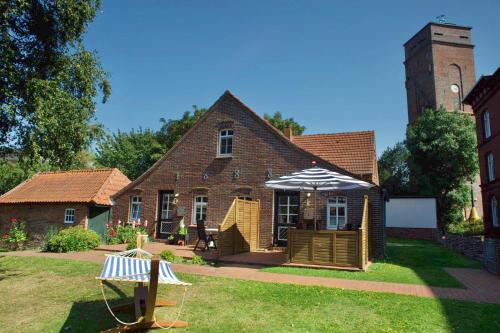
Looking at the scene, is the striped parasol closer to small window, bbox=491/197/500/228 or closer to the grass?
the grass

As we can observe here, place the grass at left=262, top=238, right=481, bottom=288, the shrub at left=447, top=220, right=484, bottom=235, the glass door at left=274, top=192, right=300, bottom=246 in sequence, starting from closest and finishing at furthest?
the grass at left=262, top=238, right=481, bottom=288 < the glass door at left=274, top=192, right=300, bottom=246 < the shrub at left=447, top=220, right=484, bottom=235

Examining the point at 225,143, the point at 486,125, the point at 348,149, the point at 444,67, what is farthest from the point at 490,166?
the point at 444,67

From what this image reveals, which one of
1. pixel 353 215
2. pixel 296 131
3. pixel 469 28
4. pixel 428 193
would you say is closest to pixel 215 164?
pixel 353 215

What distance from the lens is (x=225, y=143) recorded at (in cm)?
1772

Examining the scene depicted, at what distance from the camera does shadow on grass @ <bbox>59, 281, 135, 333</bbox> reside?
234 inches

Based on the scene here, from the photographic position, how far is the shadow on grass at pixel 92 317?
A: 5941 mm

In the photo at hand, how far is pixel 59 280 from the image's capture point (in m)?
9.40

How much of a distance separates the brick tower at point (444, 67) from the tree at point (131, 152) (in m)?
30.0

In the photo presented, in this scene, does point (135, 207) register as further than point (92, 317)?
Yes

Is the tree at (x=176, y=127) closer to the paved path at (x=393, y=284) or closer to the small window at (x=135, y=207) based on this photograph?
the small window at (x=135, y=207)

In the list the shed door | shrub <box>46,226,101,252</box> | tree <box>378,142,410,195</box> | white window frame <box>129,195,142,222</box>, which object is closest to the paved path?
shrub <box>46,226,101,252</box>

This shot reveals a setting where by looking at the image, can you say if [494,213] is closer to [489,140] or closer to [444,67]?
[489,140]

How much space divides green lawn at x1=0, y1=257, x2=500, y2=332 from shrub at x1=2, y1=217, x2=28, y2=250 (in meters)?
10.2

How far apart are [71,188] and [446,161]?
2905cm
